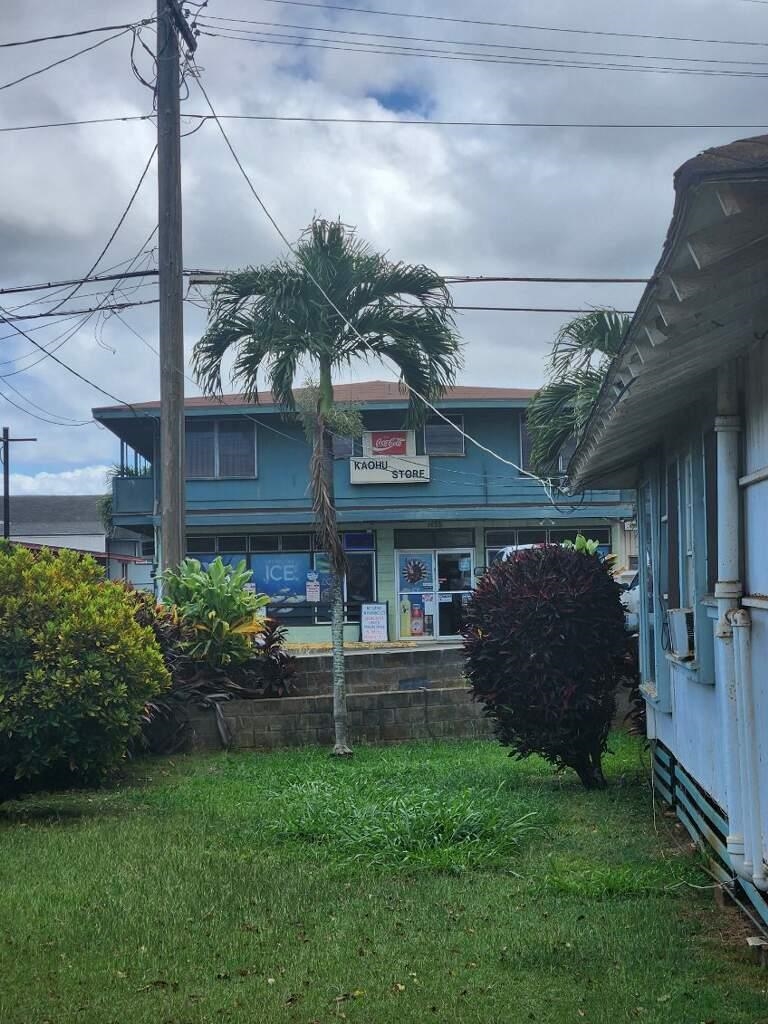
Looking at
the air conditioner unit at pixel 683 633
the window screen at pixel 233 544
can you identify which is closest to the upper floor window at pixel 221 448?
the window screen at pixel 233 544

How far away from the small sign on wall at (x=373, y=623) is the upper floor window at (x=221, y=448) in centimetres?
434

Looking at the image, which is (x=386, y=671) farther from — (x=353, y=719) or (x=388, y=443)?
(x=388, y=443)

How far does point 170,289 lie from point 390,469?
13.5 meters

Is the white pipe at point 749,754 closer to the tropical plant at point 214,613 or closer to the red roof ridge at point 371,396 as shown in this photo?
the tropical plant at point 214,613

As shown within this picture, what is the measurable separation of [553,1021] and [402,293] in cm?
1015

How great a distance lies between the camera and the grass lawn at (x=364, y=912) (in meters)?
4.94

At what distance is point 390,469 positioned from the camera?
28.3 metres

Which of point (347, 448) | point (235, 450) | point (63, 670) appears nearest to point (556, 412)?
point (63, 670)

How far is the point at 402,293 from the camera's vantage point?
1374 centimetres

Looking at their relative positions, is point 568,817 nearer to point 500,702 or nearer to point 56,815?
point 500,702

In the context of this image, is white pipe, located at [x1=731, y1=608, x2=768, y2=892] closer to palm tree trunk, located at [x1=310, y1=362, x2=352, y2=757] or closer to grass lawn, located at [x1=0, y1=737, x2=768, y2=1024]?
grass lawn, located at [x1=0, y1=737, x2=768, y2=1024]

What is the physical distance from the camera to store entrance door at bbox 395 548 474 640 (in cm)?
2803

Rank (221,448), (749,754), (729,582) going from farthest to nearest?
(221,448) < (729,582) < (749,754)

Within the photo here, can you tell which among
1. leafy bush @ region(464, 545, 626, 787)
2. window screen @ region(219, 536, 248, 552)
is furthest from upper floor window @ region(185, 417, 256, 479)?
leafy bush @ region(464, 545, 626, 787)
